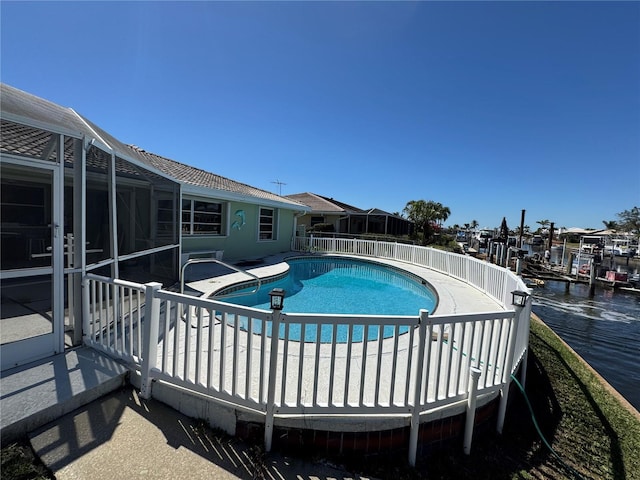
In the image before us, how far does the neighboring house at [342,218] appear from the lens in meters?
22.9

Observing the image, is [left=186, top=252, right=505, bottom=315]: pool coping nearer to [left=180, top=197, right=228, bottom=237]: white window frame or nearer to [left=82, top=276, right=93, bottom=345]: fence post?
[left=180, top=197, right=228, bottom=237]: white window frame

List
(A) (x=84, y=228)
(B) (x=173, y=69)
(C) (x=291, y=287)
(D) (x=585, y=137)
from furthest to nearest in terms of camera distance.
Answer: (D) (x=585, y=137), (C) (x=291, y=287), (B) (x=173, y=69), (A) (x=84, y=228)

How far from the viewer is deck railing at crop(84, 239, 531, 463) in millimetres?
2270

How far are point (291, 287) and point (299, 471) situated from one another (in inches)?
285

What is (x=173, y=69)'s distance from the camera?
331 inches

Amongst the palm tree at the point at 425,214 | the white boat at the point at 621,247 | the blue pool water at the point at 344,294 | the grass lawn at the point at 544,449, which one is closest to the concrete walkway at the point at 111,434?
the grass lawn at the point at 544,449

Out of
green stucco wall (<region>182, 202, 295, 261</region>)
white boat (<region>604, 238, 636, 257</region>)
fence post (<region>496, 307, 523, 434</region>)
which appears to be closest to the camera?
fence post (<region>496, 307, 523, 434</region>)

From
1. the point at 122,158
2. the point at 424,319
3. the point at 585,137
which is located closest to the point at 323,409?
the point at 424,319

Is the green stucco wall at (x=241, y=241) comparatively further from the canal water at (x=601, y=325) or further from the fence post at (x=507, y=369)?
the canal water at (x=601, y=325)

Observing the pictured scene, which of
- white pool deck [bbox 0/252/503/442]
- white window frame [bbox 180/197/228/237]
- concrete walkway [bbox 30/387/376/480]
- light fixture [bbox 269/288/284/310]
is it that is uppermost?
white window frame [bbox 180/197/228/237]

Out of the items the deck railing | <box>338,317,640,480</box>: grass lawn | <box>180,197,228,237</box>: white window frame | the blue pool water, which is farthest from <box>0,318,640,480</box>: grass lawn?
<box>180,197,228,237</box>: white window frame

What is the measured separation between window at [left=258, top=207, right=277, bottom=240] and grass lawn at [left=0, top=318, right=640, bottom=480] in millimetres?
11430

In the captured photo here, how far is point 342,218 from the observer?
2484 cm

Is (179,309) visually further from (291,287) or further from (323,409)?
(291,287)
